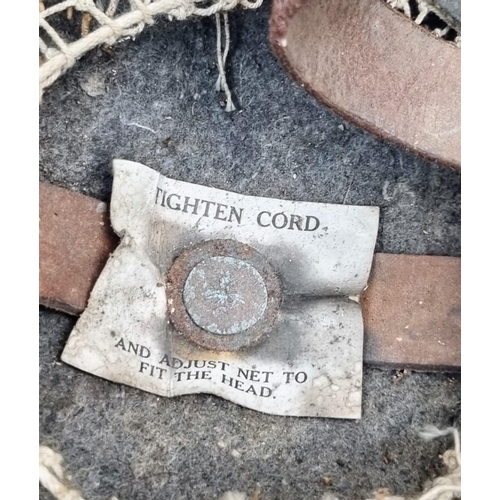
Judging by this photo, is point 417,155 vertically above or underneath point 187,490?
above

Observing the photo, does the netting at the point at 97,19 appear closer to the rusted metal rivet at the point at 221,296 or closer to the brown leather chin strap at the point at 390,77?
the brown leather chin strap at the point at 390,77

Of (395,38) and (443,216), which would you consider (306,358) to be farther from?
(395,38)

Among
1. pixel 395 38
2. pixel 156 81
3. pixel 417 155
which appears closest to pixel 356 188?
pixel 417 155

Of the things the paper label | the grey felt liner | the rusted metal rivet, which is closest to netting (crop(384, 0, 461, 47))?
the grey felt liner

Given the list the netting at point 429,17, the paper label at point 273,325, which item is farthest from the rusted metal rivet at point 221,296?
the netting at point 429,17

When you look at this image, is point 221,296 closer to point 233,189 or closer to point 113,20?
point 233,189

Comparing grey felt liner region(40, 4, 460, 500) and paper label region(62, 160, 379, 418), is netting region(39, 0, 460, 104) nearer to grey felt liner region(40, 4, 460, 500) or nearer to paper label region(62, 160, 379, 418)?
grey felt liner region(40, 4, 460, 500)
